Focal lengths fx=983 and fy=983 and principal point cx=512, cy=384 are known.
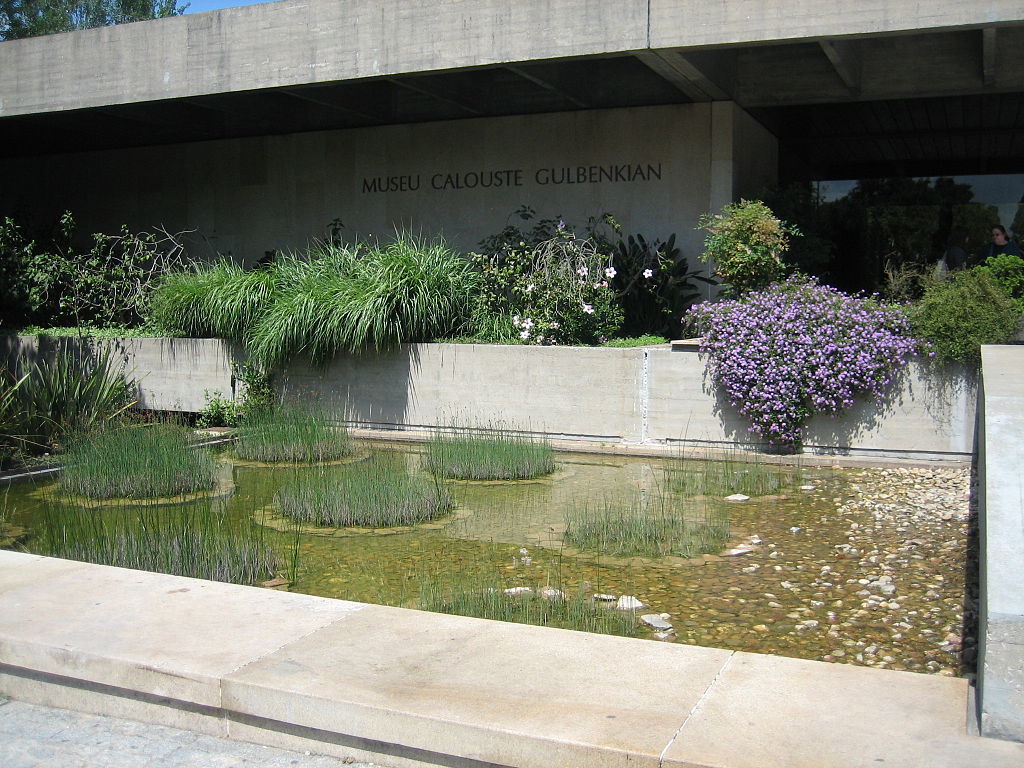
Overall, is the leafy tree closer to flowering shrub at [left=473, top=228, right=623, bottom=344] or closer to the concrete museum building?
the concrete museum building

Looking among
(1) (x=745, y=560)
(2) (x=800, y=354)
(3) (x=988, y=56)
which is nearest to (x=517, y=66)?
(2) (x=800, y=354)

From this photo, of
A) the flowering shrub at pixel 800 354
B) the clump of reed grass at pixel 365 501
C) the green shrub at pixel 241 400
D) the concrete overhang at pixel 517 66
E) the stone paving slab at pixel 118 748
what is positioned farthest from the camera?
the green shrub at pixel 241 400

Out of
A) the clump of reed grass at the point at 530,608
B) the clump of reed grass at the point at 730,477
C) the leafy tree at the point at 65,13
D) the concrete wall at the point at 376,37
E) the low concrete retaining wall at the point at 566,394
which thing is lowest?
the clump of reed grass at the point at 530,608

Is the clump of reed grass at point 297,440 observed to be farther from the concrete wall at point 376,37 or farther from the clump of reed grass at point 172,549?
the concrete wall at point 376,37

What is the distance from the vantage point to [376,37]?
1109 cm

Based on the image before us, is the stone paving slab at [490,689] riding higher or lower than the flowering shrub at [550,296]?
lower

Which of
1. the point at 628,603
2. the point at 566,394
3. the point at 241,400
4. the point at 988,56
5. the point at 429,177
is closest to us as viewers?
the point at 628,603

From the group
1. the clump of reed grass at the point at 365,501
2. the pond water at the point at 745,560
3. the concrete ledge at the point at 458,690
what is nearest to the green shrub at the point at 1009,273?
the pond water at the point at 745,560

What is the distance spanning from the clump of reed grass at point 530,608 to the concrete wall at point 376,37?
662cm

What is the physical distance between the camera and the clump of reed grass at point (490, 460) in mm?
8570

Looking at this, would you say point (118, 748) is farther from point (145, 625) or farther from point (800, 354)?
point (800, 354)

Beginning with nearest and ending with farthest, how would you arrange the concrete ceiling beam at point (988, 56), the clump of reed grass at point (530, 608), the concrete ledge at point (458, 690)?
the concrete ledge at point (458, 690)
the clump of reed grass at point (530, 608)
the concrete ceiling beam at point (988, 56)

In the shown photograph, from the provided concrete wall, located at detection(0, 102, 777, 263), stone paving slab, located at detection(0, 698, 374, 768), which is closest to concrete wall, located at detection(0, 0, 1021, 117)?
concrete wall, located at detection(0, 102, 777, 263)

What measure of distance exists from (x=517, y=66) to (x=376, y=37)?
1622 millimetres
